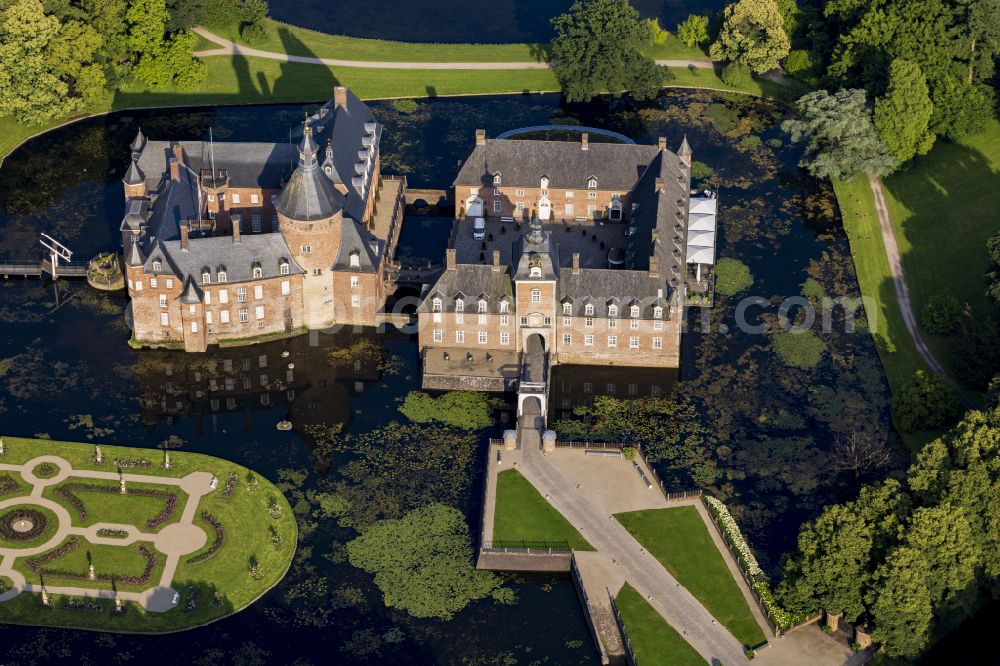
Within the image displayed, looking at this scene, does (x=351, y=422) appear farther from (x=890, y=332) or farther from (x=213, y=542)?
(x=890, y=332)

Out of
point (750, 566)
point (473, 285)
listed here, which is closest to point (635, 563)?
point (750, 566)

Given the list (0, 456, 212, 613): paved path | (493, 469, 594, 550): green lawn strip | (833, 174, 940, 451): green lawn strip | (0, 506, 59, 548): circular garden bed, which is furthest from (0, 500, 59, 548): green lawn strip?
(833, 174, 940, 451): green lawn strip

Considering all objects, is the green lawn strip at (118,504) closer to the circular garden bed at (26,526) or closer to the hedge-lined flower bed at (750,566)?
the circular garden bed at (26,526)

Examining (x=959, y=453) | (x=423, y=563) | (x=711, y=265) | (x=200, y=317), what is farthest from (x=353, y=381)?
(x=959, y=453)

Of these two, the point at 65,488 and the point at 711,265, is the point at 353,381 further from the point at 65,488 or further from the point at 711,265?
the point at 711,265

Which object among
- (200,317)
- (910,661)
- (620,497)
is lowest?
(910,661)

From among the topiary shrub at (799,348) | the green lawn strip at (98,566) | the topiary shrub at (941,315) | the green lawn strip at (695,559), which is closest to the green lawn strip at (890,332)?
the topiary shrub at (941,315)

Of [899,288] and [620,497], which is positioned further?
[899,288]
